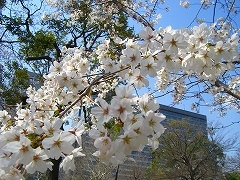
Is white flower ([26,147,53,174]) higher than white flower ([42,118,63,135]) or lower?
lower

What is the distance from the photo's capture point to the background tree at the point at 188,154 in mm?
16438

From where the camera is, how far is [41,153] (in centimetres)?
101

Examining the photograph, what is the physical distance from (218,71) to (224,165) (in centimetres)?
1878

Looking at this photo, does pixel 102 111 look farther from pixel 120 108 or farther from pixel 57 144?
pixel 57 144

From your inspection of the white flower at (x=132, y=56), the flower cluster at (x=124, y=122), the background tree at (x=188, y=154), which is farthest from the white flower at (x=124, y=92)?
the background tree at (x=188, y=154)

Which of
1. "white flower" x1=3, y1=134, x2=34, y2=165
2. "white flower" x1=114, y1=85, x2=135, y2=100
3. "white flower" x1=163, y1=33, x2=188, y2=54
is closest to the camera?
"white flower" x1=3, y1=134, x2=34, y2=165

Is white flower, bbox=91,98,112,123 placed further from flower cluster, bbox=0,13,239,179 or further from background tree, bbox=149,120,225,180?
background tree, bbox=149,120,225,180

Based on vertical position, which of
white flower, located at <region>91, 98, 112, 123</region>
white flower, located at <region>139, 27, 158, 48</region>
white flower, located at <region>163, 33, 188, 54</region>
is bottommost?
white flower, located at <region>91, 98, 112, 123</region>

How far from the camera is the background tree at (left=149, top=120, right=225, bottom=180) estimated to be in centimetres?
1644

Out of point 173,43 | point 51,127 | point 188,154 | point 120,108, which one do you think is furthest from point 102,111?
point 188,154

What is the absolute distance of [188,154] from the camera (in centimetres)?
1692

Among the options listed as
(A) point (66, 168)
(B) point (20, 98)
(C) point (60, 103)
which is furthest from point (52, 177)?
(A) point (66, 168)

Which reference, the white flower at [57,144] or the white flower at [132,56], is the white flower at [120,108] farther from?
the white flower at [132,56]

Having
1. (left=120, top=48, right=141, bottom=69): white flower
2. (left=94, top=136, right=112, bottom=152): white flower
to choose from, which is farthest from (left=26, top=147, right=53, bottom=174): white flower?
(left=120, top=48, right=141, bottom=69): white flower
